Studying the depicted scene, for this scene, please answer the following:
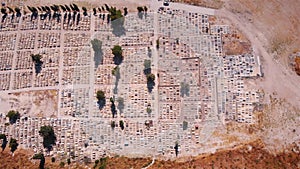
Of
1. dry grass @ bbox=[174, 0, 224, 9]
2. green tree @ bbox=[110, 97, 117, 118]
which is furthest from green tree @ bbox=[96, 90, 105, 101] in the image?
dry grass @ bbox=[174, 0, 224, 9]

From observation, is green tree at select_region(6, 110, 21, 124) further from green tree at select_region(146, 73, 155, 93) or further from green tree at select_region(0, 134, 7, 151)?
green tree at select_region(146, 73, 155, 93)

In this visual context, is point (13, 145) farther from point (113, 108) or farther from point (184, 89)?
point (184, 89)

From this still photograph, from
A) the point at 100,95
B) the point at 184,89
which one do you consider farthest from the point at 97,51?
the point at 184,89

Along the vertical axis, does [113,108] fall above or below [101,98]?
below

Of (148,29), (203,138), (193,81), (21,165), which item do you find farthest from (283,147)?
(21,165)

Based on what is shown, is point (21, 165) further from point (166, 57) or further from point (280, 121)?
point (280, 121)
